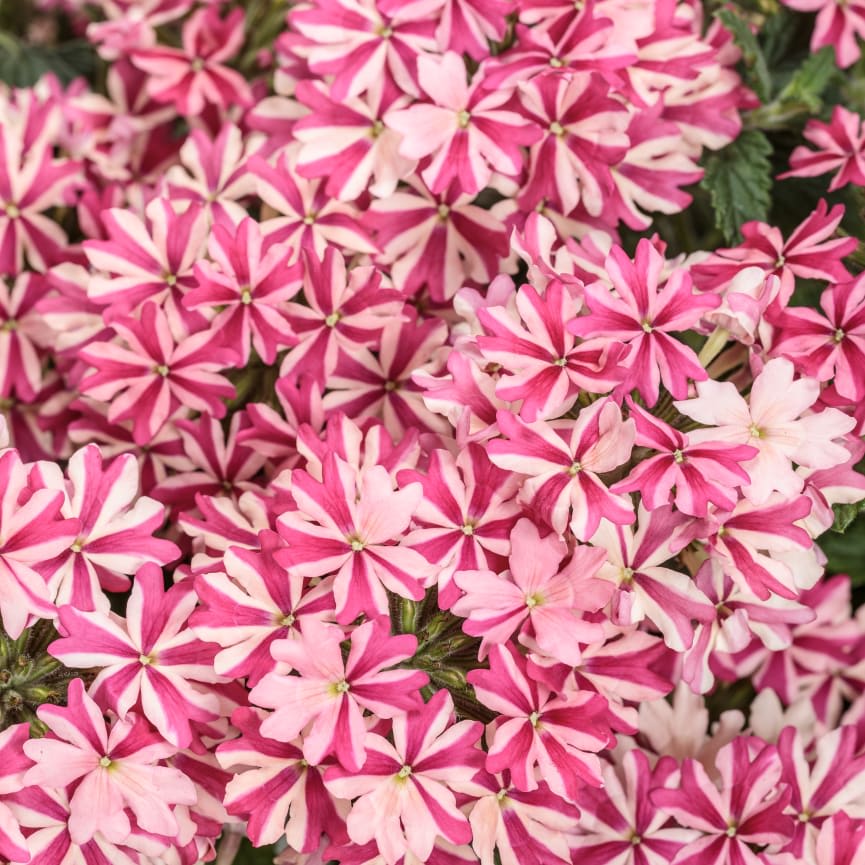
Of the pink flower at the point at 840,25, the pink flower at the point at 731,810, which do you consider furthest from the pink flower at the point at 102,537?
the pink flower at the point at 840,25

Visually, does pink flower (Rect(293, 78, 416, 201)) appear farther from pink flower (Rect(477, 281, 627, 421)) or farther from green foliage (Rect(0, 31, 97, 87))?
green foliage (Rect(0, 31, 97, 87))

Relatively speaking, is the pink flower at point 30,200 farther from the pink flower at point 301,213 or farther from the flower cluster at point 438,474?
the pink flower at point 301,213

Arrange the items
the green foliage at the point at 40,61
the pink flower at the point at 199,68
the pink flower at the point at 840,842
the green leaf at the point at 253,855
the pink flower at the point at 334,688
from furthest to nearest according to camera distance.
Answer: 1. the green foliage at the point at 40,61
2. the pink flower at the point at 199,68
3. the green leaf at the point at 253,855
4. the pink flower at the point at 840,842
5. the pink flower at the point at 334,688

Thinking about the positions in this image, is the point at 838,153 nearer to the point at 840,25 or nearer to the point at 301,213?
the point at 840,25

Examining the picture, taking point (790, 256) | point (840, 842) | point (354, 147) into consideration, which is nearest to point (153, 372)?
point (354, 147)

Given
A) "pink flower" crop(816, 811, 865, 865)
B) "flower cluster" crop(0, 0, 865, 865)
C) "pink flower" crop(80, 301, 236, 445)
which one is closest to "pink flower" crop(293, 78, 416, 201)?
"flower cluster" crop(0, 0, 865, 865)
